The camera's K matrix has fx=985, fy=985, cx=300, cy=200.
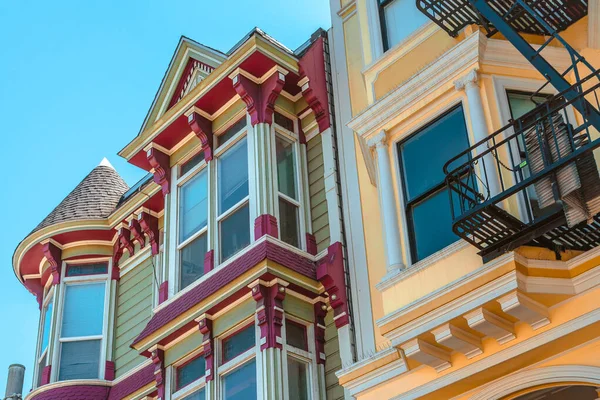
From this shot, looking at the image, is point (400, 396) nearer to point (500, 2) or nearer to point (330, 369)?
point (330, 369)

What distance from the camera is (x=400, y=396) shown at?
1129cm

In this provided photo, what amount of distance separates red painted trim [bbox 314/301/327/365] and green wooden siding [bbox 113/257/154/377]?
186 inches

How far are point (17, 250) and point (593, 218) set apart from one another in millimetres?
13732

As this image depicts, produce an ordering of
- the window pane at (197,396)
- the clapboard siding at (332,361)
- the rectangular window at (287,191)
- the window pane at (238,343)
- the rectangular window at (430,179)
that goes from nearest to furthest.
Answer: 1. the rectangular window at (430,179)
2. the clapboard siding at (332,361)
3. the window pane at (238,343)
4. the window pane at (197,396)
5. the rectangular window at (287,191)

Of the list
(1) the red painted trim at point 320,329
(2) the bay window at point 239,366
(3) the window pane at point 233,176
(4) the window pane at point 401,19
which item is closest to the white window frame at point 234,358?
(2) the bay window at point 239,366

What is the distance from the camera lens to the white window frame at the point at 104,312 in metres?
18.5

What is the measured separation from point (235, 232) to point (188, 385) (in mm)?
2435

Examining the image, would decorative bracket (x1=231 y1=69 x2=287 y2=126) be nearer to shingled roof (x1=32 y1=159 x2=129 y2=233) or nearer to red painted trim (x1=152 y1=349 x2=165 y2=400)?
red painted trim (x1=152 y1=349 x2=165 y2=400)

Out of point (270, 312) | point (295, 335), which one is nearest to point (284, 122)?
point (270, 312)

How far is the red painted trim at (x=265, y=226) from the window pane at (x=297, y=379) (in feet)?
6.17

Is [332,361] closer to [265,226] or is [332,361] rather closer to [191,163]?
[265,226]

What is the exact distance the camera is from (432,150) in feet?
39.8

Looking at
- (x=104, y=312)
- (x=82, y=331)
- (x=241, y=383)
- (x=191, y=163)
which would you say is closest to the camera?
(x=241, y=383)

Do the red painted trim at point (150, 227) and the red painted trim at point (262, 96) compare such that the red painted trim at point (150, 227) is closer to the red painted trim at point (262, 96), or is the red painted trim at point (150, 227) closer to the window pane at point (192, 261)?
the window pane at point (192, 261)
